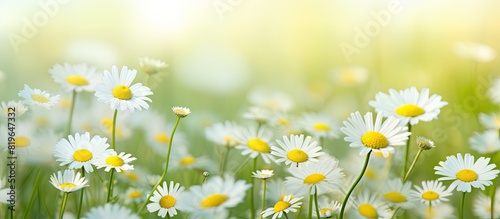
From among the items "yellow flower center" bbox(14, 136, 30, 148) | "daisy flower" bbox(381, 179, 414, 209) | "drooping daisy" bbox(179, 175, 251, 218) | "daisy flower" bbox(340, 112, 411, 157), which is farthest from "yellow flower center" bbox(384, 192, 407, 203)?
"yellow flower center" bbox(14, 136, 30, 148)

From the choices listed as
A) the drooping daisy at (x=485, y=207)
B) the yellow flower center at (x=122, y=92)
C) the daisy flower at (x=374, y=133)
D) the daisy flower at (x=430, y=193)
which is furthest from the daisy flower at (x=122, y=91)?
the drooping daisy at (x=485, y=207)

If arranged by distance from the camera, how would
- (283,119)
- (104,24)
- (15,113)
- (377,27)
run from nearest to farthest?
(15,113)
(283,119)
(104,24)
(377,27)

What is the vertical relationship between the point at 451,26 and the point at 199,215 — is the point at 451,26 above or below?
above

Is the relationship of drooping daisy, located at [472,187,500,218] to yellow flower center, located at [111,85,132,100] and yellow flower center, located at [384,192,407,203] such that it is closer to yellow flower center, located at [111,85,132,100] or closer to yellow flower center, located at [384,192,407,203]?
yellow flower center, located at [384,192,407,203]

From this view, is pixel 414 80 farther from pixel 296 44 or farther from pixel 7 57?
pixel 7 57

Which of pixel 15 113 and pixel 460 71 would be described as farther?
pixel 460 71

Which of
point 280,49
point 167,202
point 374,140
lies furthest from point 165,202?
point 280,49

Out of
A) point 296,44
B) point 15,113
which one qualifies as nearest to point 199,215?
point 15,113

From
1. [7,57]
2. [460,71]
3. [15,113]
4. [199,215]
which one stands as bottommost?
[199,215]
